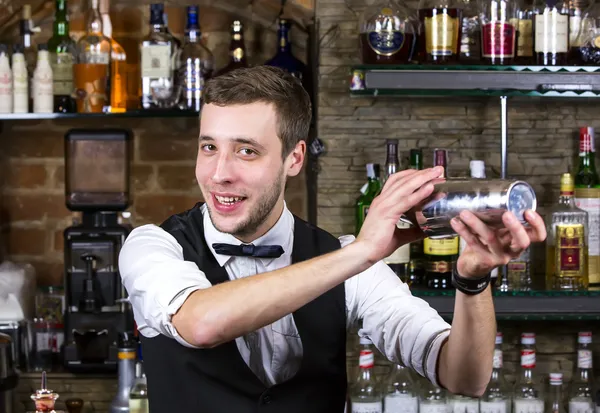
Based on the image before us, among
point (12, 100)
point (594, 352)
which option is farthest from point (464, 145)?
point (12, 100)

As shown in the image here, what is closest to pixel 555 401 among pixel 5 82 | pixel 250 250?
pixel 250 250

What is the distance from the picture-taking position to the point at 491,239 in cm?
142

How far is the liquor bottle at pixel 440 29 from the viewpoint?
2.66 meters

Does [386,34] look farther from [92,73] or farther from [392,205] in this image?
[392,205]

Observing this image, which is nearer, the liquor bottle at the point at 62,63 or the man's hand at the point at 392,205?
the man's hand at the point at 392,205

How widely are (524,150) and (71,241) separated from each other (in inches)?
51.1

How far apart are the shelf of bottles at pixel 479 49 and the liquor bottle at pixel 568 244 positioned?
0.91ft

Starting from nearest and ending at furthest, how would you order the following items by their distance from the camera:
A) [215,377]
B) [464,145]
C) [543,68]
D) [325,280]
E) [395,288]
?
[325,280], [215,377], [395,288], [543,68], [464,145]

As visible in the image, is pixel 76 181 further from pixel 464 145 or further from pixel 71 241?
pixel 464 145

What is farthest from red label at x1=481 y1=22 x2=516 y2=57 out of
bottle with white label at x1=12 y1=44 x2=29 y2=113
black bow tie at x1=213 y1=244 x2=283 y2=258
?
bottle with white label at x1=12 y1=44 x2=29 y2=113

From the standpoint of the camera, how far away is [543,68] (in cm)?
265

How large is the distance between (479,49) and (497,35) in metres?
0.08

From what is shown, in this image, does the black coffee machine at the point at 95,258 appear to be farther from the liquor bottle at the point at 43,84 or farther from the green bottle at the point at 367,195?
the green bottle at the point at 367,195

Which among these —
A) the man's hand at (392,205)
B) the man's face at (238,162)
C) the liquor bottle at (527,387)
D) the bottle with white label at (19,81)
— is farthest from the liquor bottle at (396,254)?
the man's hand at (392,205)
